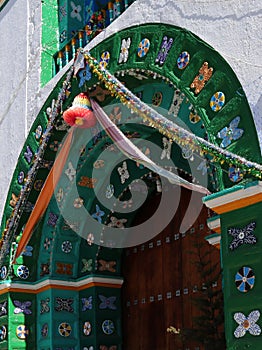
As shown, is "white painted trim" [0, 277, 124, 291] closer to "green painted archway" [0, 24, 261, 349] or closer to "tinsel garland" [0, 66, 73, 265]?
"green painted archway" [0, 24, 261, 349]

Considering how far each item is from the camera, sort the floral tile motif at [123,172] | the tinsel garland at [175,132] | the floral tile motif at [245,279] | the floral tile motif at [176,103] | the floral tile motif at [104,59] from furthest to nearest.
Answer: the floral tile motif at [123,172]
the floral tile motif at [104,59]
the floral tile motif at [176,103]
the tinsel garland at [175,132]
the floral tile motif at [245,279]

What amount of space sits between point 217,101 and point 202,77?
256 millimetres

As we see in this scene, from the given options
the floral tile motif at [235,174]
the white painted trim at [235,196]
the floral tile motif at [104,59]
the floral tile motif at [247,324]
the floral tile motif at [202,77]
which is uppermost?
the floral tile motif at [104,59]

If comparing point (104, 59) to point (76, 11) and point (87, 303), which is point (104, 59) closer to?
point (76, 11)

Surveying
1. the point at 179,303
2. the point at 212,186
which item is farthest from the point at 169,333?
the point at 212,186

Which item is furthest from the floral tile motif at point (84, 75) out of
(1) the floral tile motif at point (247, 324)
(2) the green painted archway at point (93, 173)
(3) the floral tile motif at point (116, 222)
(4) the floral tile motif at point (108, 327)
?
(1) the floral tile motif at point (247, 324)

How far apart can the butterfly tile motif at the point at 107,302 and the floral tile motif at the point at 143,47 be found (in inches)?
91.1

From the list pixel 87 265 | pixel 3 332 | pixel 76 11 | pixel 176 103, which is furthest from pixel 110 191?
pixel 76 11

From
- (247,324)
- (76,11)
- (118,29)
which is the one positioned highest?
(76,11)

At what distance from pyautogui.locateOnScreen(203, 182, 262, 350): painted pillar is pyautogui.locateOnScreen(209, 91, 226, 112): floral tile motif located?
2.16 feet

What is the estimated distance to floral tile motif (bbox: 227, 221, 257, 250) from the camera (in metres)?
4.95

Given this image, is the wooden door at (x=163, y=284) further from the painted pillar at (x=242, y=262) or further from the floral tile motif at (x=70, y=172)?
the painted pillar at (x=242, y=262)

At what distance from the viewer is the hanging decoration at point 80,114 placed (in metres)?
6.48

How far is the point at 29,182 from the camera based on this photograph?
7.31 m
